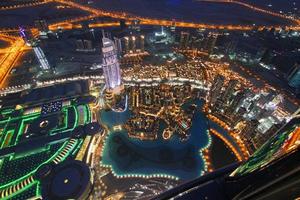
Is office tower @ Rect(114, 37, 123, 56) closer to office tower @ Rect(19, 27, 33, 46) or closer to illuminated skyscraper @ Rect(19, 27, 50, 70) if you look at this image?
illuminated skyscraper @ Rect(19, 27, 50, 70)

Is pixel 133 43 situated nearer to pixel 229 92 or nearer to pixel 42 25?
pixel 229 92

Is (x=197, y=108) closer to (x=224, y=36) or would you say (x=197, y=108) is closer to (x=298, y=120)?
(x=224, y=36)

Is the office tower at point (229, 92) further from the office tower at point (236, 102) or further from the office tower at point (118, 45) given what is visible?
the office tower at point (118, 45)

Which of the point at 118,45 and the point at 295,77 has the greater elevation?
the point at 118,45

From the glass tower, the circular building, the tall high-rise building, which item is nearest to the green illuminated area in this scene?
the circular building

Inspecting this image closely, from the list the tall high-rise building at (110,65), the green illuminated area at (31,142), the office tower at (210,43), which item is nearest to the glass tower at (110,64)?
the tall high-rise building at (110,65)

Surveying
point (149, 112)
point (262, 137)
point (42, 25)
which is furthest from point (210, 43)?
point (42, 25)
